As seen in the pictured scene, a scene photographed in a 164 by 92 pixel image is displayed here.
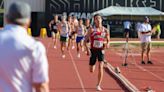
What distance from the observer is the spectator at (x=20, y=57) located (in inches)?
175

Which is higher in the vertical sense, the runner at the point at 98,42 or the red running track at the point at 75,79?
the runner at the point at 98,42

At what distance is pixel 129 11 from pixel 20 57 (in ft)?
152

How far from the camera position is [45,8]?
53812 millimetres

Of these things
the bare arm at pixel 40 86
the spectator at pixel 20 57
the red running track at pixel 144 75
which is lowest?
the red running track at pixel 144 75

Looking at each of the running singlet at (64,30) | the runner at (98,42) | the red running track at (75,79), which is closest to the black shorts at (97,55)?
the runner at (98,42)

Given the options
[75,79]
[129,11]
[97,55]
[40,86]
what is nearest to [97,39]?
[97,55]

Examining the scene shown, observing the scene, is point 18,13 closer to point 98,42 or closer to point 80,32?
point 98,42

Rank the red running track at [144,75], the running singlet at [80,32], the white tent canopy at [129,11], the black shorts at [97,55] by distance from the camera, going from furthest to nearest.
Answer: the white tent canopy at [129,11] < the running singlet at [80,32] < the red running track at [144,75] < the black shorts at [97,55]

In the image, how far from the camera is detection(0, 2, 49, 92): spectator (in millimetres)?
4457

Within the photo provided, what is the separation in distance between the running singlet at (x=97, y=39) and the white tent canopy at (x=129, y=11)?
35621 mm

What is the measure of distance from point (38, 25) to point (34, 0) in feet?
10.2

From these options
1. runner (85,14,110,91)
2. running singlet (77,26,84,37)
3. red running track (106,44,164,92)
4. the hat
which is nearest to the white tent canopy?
running singlet (77,26,84,37)

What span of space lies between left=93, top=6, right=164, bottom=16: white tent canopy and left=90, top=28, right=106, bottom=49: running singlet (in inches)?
1402

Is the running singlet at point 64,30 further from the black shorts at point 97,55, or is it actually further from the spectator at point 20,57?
the spectator at point 20,57
